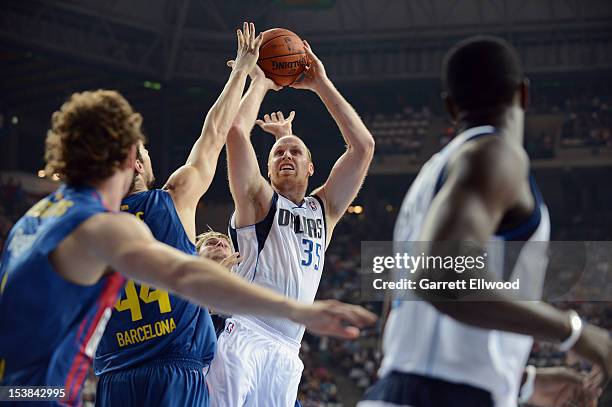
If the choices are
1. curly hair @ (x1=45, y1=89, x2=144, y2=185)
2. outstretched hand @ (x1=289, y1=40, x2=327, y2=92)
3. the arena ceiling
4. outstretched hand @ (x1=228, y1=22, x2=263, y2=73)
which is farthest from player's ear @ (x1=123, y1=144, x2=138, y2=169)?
the arena ceiling

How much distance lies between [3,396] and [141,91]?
89.5 feet

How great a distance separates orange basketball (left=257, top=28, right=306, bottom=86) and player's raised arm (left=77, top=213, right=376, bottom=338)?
129 inches

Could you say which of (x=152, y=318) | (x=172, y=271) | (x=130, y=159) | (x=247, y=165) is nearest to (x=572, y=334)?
(x=172, y=271)

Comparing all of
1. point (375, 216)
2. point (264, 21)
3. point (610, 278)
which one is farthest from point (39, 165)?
point (610, 278)

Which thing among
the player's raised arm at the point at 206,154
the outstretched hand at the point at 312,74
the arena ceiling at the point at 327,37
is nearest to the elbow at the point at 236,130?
the player's raised arm at the point at 206,154

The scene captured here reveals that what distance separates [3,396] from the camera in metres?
2.96

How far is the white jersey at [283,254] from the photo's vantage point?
5723 millimetres

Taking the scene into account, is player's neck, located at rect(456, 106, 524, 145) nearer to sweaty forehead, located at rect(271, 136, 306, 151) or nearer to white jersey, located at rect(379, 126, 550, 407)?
white jersey, located at rect(379, 126, 550, 407)

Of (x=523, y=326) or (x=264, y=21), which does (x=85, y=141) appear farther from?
(x=264, y=21)

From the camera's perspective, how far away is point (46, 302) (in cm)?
288

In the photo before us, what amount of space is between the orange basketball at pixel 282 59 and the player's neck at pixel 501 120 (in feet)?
11.3

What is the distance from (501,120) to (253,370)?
3376 millimetres

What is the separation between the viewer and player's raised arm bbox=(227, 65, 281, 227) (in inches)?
223

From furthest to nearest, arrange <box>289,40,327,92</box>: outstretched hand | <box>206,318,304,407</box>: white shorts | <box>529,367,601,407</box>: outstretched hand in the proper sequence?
1. <box>289,40,327,92</box>: outstretched hand
2. <box>206,318,304,407</box>: white shorts
3. <box>529,367,601,407</box>: outstretched hand
